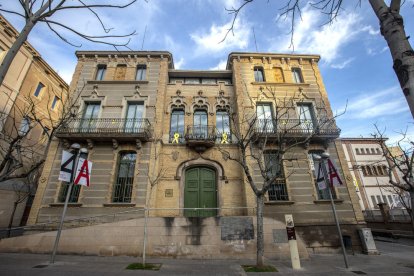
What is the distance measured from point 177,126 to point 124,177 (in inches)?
206

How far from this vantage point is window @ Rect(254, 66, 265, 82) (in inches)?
679

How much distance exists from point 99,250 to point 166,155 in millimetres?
6775

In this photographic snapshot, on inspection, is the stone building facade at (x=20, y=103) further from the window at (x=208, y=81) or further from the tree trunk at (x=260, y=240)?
the tree trunk at (x=260, y=240)

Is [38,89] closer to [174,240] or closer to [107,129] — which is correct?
[107,129]

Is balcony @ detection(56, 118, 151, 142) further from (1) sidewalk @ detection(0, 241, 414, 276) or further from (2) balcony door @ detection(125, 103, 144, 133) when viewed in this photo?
(1) sidewalk @ detection(0, 241, 414, 276)

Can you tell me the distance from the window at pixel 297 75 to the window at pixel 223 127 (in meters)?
6.75

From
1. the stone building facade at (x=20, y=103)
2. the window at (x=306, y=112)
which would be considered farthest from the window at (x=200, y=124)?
the stone building facade at (x=20, y=103)

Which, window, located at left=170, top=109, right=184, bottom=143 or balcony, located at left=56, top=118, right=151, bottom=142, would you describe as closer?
balcony, located at left=56, top=118, right=151, bottom=142

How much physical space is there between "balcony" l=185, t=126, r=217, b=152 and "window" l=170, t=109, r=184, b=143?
698 millimetres

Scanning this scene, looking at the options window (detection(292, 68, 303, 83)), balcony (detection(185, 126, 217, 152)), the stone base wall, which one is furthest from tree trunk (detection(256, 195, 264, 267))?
window (detection(292, 68, 303, 83))

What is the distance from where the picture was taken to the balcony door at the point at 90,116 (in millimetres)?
14223

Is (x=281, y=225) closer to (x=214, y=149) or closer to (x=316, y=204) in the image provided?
(x=316, y=204)

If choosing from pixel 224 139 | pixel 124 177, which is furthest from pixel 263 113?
pixel 124 177

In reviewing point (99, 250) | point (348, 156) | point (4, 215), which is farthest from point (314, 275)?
point (348, 156)
